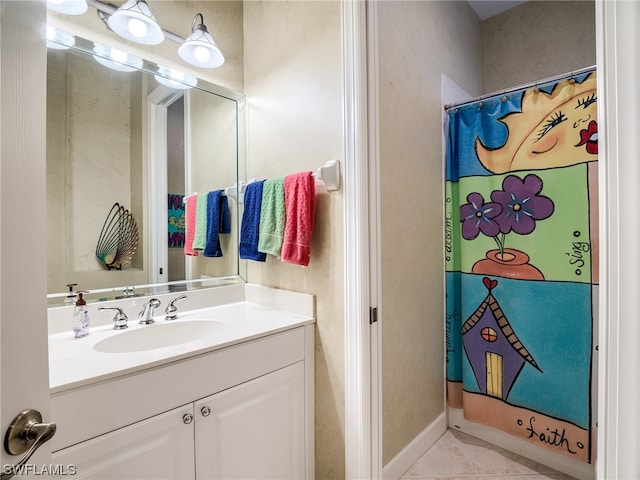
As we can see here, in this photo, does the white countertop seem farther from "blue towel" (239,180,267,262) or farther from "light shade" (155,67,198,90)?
"light shade" (155,67,198,90)

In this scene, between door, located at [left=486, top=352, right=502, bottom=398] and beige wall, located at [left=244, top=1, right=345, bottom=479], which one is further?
door, located at [left=486, top=352, right=502, bottom=398]

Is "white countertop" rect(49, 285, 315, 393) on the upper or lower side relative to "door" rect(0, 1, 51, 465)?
lower

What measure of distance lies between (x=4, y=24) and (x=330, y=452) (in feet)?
5.17

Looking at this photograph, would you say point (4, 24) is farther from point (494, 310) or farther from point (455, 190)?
point (494, 310)

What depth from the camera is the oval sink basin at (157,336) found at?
115 centimetres

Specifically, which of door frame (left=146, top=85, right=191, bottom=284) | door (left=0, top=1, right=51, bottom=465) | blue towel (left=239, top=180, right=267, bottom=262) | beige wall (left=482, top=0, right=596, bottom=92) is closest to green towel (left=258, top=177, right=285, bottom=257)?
blue towel (left=239, top=180, right=267, bottom=262)

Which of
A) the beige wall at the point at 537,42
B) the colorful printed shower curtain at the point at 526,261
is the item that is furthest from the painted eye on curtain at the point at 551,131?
the beige wall at the point at 537,42

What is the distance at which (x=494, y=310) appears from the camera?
1732 mm

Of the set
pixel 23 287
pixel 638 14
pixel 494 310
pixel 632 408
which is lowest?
pixel 494 310

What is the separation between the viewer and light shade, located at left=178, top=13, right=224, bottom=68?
1.43 m

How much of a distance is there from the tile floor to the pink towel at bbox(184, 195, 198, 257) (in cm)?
155

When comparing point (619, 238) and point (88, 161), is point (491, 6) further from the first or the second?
point (88, 161)

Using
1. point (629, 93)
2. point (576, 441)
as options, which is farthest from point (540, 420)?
point (629, 93)

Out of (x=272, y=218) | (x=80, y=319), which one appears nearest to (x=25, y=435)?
(x=80, y=319)
